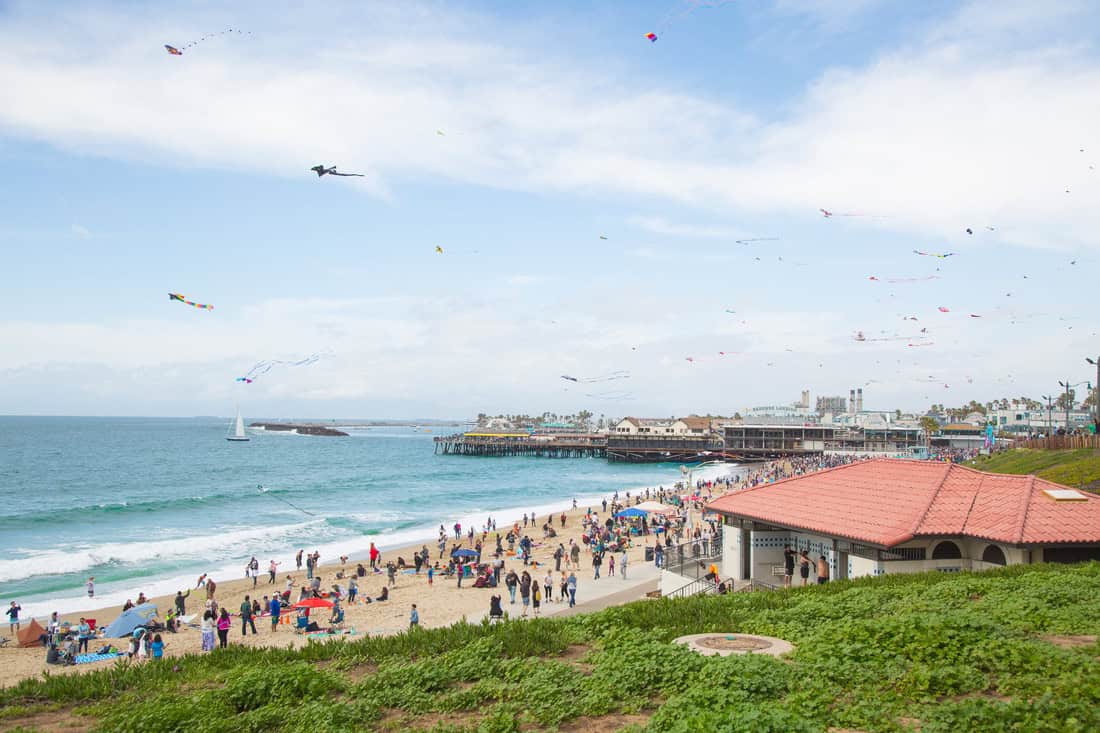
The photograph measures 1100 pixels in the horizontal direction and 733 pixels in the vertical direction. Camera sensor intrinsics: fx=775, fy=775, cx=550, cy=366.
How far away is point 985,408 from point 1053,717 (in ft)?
645

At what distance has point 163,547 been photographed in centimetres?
3906

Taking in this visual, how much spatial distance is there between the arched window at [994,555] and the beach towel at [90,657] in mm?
20555

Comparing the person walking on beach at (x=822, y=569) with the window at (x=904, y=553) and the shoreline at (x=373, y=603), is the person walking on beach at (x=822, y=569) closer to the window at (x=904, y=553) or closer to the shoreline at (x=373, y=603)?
the window at (x=904, y=553)

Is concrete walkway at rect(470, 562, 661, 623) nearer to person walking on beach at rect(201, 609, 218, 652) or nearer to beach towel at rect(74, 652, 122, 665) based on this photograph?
person walking on beach at rect(201, 609, 218, 652)

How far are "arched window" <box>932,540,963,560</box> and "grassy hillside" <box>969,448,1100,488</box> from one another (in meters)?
16.0

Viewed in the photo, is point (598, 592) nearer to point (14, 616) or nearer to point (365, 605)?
point (365, 605)

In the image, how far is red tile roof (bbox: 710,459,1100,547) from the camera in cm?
1525

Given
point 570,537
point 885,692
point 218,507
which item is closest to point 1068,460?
point 570,537

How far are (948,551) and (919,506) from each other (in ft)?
3.39

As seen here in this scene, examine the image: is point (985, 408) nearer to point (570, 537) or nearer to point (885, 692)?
point (570, 537)

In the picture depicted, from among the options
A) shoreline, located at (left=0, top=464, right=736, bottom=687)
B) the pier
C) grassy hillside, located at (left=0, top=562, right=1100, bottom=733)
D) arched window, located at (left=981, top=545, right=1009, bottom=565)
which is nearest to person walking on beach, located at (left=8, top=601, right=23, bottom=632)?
shoreline, located at (left=0, top=464, right=736, bottom=687)

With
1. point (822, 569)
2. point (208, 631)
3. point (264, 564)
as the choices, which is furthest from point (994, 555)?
point (264, 564)

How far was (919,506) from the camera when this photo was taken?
1644 centimetres

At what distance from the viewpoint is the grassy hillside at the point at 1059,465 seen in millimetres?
30297
